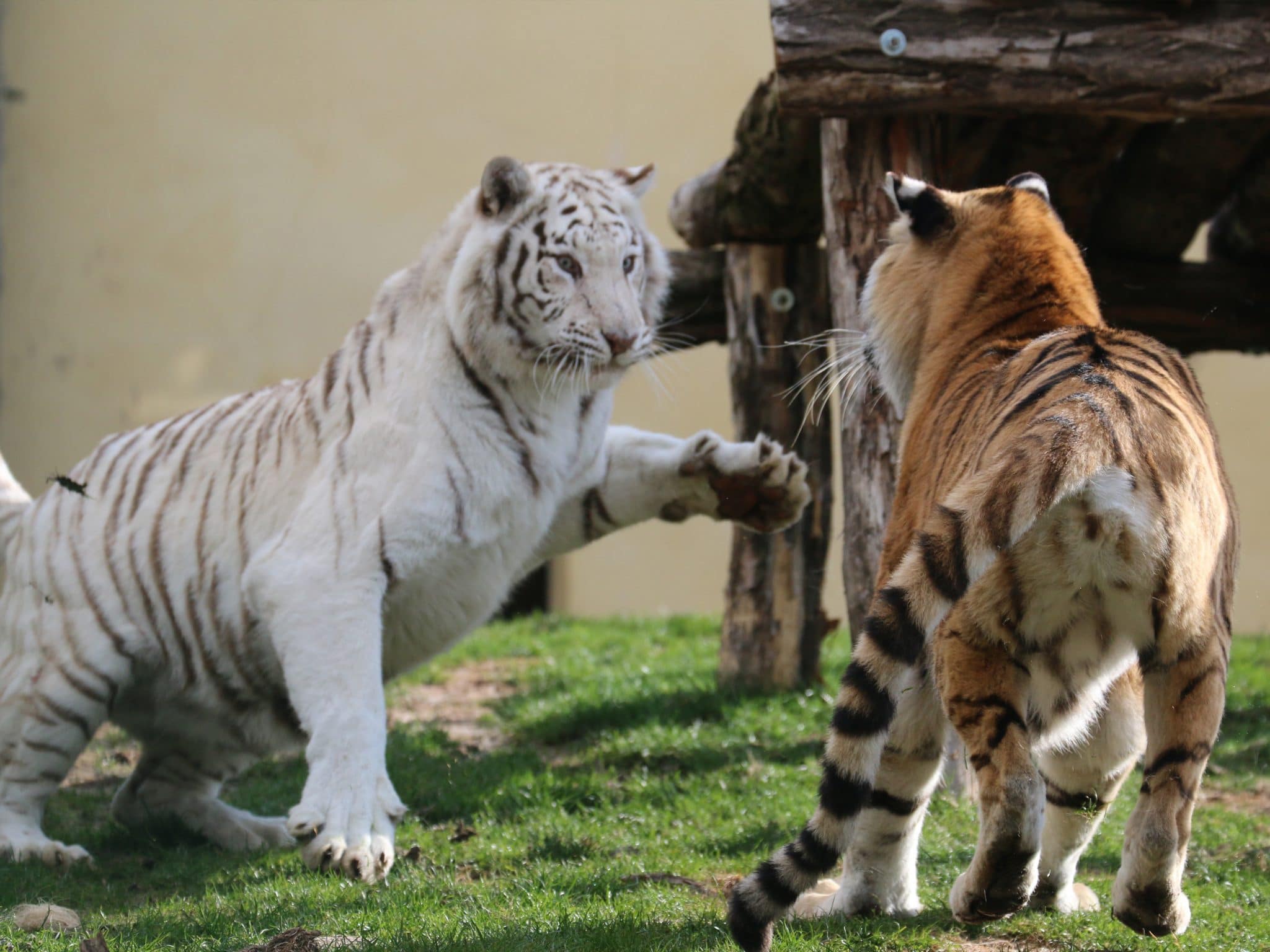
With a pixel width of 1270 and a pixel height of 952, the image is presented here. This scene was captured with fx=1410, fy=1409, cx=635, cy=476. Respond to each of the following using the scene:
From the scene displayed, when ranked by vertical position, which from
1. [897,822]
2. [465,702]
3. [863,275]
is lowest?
[465,702]

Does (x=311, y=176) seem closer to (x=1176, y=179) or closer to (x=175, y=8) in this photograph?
(x=175, y=8)

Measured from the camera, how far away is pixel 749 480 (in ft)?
13.5

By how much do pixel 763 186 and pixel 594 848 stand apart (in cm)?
262

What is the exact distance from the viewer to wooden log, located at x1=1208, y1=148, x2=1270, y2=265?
5.69 m

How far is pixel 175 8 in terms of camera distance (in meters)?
8.65

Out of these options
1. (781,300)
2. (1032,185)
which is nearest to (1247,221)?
(781,300)

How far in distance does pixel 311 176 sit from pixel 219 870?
5.73m

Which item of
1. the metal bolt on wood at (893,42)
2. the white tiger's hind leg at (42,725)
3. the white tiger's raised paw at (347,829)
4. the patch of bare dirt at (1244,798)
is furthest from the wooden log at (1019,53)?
the white tiger's hind leg at (42,725)

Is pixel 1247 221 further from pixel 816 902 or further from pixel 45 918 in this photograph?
pixel 45 918

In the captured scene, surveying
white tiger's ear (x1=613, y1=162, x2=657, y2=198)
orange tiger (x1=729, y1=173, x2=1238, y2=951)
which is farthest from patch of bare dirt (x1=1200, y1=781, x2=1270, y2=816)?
white tiger's ear (x1=613, y1=162, x2=657, y2=198)

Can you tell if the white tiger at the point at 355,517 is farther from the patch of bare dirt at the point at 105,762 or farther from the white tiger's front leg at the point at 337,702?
the patch of bare dirt at the point at 105,762

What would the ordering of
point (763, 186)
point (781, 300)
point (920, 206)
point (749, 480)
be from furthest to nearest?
1. point (781, 300)
2. point (763, 186)
3. point (749, 480)
4. point (920, 206)

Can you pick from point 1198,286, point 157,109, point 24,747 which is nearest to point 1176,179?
point 1198,286

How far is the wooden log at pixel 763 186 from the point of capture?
4.96 meters
